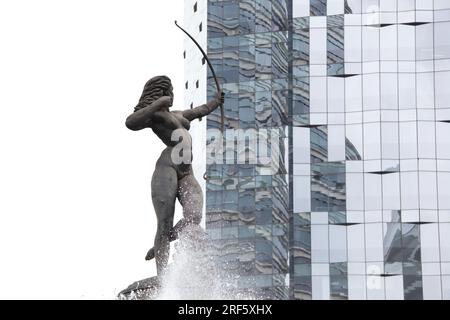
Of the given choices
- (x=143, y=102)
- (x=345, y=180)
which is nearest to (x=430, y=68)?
(x=345, y=180)

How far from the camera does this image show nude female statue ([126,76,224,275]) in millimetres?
22969

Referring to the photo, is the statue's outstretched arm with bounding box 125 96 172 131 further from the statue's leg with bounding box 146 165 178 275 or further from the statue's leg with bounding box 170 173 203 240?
the statue's leg with bounding box 170 173 203 240

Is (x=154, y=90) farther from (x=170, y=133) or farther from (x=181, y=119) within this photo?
(x=170, y=133)

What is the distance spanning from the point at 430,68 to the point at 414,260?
→ 568 inches

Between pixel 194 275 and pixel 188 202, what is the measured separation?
1334 millimetres

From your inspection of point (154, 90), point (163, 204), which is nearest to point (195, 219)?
point (163, 204)

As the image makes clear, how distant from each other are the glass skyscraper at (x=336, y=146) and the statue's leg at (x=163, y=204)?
224 feet

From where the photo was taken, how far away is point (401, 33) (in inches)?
3878

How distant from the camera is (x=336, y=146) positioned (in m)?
96.7

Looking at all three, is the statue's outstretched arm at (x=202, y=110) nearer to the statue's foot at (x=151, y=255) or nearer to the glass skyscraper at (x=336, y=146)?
the statue's foot at (x=151, y=255)

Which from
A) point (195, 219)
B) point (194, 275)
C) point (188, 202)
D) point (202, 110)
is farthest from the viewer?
point (202, 110)

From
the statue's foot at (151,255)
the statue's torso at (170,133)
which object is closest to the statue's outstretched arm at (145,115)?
the statue's torso at (170,133)

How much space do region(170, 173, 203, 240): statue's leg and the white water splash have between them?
0.55 ft
